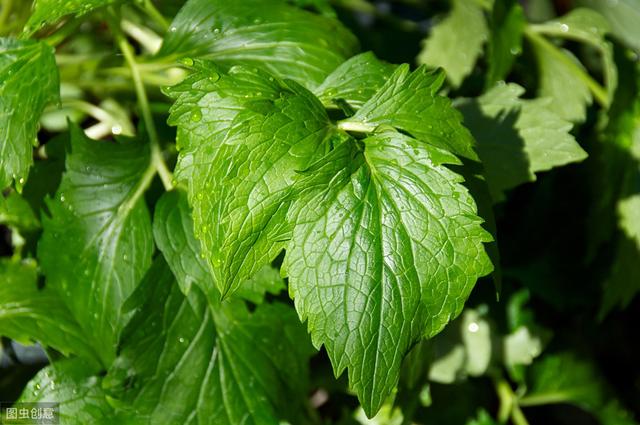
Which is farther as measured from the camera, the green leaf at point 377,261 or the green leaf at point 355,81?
the green leaf at point 355,81

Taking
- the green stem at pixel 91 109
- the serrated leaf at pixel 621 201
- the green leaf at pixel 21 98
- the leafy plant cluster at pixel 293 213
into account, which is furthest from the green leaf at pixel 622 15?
the green leaf at pixel 21 98

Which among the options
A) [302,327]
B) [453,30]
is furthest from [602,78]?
[302,327]

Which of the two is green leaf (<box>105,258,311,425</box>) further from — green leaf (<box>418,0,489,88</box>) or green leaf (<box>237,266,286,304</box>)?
green leaf (<box>418,0,489,88</box>)

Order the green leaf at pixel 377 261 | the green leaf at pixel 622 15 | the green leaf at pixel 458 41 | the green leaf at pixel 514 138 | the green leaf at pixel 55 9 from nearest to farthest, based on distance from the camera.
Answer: the green leaf at pixel 377 261 < the green leaf at pixel 55 9 < the green leaf at pixel 514 138 < the green leaf at pixel 458 41 < the green leaf at pixel 622 15

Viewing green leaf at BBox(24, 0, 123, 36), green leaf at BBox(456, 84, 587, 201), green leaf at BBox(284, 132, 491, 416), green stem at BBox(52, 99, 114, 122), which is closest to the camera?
green leaf at BBox(284, 132, 491, 416)

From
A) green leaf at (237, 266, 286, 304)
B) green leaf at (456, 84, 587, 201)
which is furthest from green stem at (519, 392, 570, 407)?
green leaf at (237, 266, 286, 304)

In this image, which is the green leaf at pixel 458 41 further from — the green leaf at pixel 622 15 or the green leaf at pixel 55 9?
the green leaf at pixel 55 9

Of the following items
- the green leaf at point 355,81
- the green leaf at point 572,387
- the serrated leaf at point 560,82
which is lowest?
the green leaf at point 572,387
